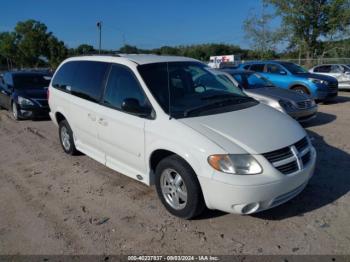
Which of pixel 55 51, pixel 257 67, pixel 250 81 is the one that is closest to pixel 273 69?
pixel 257 67

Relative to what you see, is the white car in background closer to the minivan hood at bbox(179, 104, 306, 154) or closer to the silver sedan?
the silver sedan

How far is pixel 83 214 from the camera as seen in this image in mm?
3787

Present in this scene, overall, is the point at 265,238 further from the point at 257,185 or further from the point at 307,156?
the point at 307,156

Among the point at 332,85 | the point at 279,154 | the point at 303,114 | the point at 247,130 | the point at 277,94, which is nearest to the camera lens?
the point at 279,154

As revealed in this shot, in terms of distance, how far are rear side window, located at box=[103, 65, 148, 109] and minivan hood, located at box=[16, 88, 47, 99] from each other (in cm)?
647

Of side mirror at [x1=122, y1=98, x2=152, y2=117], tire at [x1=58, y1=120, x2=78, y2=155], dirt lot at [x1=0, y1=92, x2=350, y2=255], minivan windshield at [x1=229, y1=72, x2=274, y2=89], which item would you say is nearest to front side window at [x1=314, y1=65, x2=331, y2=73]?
minivan windshield at [x1=229, y1=72, x2=274, y2=89]

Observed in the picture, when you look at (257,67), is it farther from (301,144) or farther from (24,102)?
(301,144)

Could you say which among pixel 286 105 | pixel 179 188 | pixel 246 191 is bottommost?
pixel 179 188

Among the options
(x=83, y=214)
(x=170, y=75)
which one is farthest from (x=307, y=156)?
(x=83, y=214)

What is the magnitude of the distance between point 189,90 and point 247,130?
46.4 inches

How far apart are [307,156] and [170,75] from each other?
203 centimetres

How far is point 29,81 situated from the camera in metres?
11.0

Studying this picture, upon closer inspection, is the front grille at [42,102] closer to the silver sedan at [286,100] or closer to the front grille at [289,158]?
the silver sedan at [286,100]

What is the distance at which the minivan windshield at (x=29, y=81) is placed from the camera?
1081 cm
